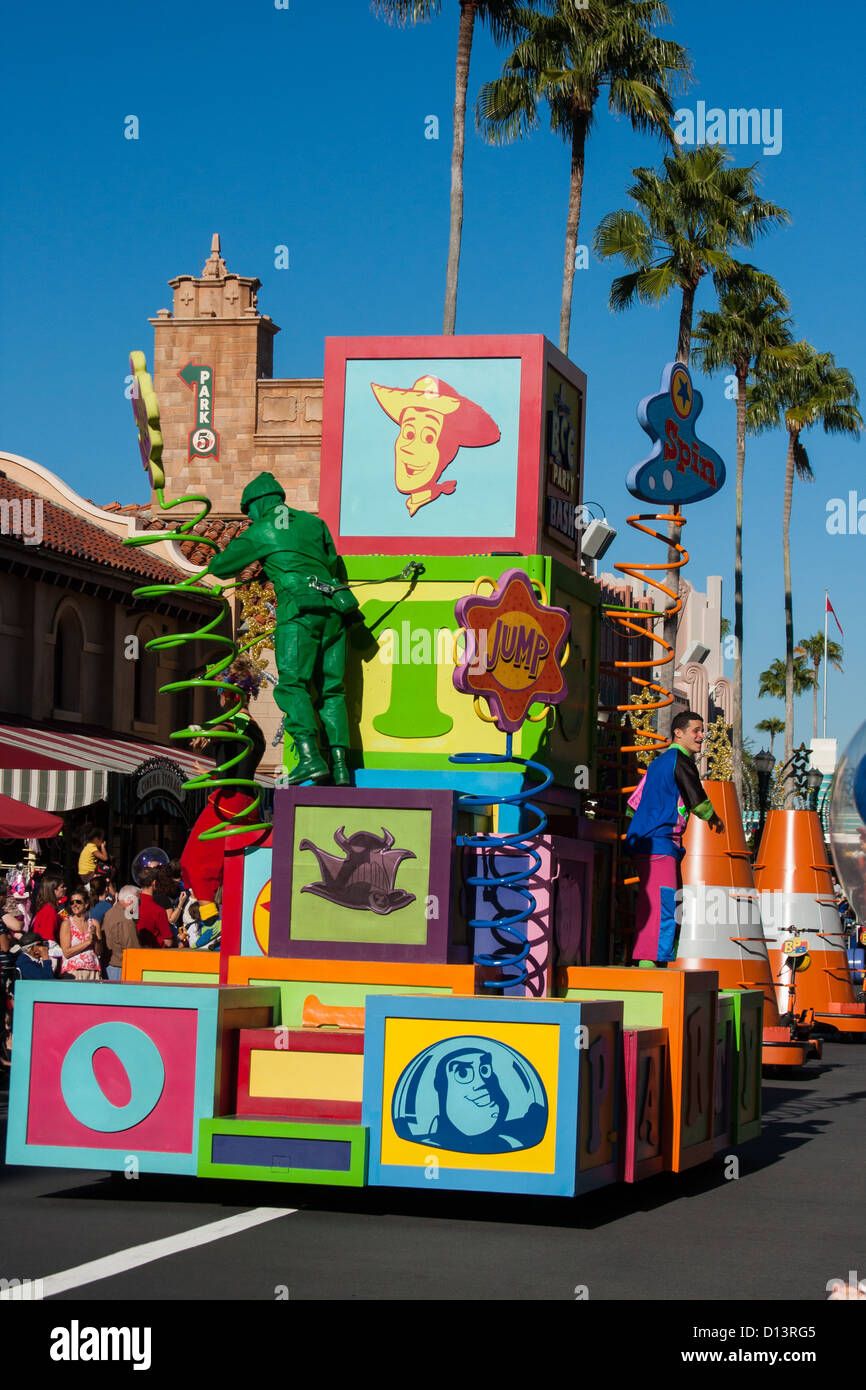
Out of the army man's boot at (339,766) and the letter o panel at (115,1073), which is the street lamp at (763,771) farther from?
the letter o panel at (115,1073)

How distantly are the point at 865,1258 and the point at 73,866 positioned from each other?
1883 cm

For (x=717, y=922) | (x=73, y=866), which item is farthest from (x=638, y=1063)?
(x=73, y=866)

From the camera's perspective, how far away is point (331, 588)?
11.0 m

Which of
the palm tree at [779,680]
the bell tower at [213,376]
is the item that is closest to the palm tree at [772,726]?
the palm tree at [779,680]

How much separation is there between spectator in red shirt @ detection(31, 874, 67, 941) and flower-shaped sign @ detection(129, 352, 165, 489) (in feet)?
18.4

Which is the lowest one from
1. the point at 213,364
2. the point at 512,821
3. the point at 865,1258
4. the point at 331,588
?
the point at 865,1258

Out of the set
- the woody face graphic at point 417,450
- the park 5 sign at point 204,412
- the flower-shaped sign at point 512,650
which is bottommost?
the flower-shaped sign at point 512,650

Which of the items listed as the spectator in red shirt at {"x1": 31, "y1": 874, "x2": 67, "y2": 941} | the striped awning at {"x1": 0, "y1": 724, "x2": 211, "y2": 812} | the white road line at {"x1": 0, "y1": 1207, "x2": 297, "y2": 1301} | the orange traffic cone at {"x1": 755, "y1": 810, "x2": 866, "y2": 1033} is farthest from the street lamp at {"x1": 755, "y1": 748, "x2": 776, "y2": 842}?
the white road line at {"x1": 0, "y1": 1207, "x2": 297, "y2": 1301}

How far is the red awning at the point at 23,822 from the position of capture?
17.1 meters

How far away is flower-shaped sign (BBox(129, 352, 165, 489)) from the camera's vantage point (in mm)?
11328

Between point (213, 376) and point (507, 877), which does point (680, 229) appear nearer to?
point (213, 376)
